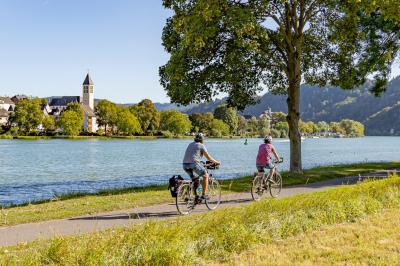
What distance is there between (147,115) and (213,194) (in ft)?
463

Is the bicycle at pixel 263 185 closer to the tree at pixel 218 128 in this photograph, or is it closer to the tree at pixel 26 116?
the tree at pixel 26 116

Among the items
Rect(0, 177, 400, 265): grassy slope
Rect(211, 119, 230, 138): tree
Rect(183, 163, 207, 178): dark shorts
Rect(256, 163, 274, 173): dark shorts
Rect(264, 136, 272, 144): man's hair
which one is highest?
Rect(211, 119, 230, 138): tree

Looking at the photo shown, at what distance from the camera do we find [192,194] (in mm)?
14656

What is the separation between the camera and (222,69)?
25266 mm

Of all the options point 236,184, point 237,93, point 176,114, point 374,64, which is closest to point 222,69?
point 237,93

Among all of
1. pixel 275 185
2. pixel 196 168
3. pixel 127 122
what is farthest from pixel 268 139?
pixel 127 122

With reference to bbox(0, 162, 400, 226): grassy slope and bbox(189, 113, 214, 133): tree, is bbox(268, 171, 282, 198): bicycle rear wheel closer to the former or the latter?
bbox(0, 162, 400, 226): grassy slope

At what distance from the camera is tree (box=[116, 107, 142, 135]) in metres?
142

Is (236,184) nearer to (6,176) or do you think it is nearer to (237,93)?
(237,93)

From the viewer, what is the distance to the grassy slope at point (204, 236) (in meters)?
7.44

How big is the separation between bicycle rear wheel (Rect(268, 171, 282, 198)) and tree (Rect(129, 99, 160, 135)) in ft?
451

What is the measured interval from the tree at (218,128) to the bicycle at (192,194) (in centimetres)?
16296

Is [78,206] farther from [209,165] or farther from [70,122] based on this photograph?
[70,122]

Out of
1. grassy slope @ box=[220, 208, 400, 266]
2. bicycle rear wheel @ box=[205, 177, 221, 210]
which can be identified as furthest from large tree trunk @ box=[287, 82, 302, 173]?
grassy slope @ box=[220, 208, 400, 266]
